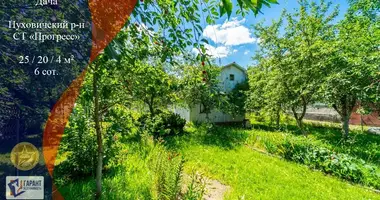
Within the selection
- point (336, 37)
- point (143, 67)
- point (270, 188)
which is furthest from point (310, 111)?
point (143, 67)

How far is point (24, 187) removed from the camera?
2.02m

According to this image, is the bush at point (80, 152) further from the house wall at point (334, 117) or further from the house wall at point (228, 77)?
the house wall at point (334, 117)

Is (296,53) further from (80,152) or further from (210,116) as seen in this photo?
(210,116)

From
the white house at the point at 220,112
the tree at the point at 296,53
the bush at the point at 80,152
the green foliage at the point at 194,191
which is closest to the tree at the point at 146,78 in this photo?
the green foliage at the point at 194,191

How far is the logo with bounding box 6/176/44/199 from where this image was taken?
196 cm

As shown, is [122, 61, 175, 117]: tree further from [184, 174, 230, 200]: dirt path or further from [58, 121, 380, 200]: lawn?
[184, 174, 230, 200]: dirt path

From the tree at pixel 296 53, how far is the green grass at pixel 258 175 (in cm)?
234

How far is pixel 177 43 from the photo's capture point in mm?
1476

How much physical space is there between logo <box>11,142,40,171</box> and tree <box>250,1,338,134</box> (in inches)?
314

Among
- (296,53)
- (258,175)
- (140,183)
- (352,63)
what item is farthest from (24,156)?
(296,53)

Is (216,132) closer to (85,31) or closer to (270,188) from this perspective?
(270,188)

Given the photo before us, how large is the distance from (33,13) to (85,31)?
0.56 metres

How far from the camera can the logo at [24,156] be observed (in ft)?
6.59

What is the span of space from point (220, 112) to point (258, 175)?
9813 millimetres
